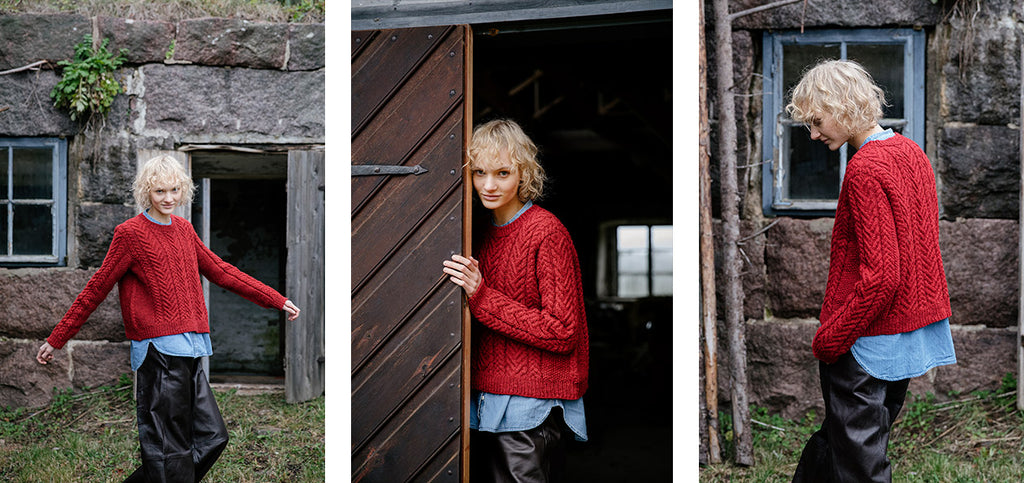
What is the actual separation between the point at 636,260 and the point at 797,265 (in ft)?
23.3

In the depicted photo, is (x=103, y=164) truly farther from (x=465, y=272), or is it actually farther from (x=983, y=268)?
(x=983, y=268)

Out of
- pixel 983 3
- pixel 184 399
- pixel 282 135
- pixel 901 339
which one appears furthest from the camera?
pixel 983 3

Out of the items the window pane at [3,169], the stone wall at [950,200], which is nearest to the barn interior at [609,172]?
the stone wall at [950,200]

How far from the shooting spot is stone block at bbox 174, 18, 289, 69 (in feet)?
8.45

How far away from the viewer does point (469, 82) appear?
2.56 metres

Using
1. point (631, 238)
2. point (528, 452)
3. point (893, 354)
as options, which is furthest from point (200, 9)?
point (631, 238)

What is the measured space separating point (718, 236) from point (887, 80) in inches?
42.5

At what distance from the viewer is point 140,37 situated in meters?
2.58

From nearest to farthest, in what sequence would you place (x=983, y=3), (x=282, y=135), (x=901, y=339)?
(x=901, y=339), (x=282, y=135), (x=983, y=3)

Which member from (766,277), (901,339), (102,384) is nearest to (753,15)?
(766,277)

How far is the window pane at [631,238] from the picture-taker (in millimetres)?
10672

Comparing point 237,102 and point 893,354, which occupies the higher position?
point 237,102

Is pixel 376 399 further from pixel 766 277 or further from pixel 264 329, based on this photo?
pixel 766 277

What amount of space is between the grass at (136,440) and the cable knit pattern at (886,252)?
170 cm
